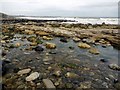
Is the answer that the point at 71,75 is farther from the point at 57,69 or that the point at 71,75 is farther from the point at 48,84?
the point at 48,84

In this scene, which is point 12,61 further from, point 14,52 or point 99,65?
point 99,65

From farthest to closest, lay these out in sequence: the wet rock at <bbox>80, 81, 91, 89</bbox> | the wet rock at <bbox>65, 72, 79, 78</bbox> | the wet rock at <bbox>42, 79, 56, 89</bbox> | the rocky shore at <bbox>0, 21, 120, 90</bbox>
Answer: the wet rock at <bbox>65, 72, 79, 78</bbox>, the rocky shore at <bbox>0, 21, 120, 90</bbox>, the wet rock at <bbox>80, 81, 91, 89</bbox>, the wet rock at <bbox>42, 79, 56, 89</bbox>

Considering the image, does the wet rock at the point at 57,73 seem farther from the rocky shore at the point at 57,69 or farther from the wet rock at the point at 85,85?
the wet rock at the point at 85,85

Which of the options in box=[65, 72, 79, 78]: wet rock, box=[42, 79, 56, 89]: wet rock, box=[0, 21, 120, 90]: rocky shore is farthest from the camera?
box=[65, 72, 79, 78]: wet rock

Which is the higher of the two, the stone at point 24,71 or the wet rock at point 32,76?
the stone at point 24,71

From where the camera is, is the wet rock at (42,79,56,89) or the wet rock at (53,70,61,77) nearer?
the wet rock at (42,79,56,89)

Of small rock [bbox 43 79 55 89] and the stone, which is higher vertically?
the stone

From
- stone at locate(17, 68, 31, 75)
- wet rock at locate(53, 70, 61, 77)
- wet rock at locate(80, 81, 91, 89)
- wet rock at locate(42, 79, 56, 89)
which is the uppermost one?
stone at locate(17, 68, 31, 75)

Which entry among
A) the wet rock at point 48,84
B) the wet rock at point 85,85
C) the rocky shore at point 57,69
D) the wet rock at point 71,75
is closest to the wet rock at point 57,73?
the rocky shore at point 57,69

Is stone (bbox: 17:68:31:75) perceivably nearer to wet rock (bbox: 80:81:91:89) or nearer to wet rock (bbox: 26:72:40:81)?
wet rock (bbox: 26:72:40:81)

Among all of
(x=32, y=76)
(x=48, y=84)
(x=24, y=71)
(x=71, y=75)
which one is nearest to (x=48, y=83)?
(x=48, y=84)

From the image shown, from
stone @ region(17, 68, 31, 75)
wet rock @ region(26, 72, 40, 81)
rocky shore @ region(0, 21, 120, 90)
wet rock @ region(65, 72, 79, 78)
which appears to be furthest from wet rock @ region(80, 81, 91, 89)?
stone @ region(17, 68, 31, 75)

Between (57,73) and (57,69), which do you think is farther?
(57,69)

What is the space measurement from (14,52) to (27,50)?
0.89 m
